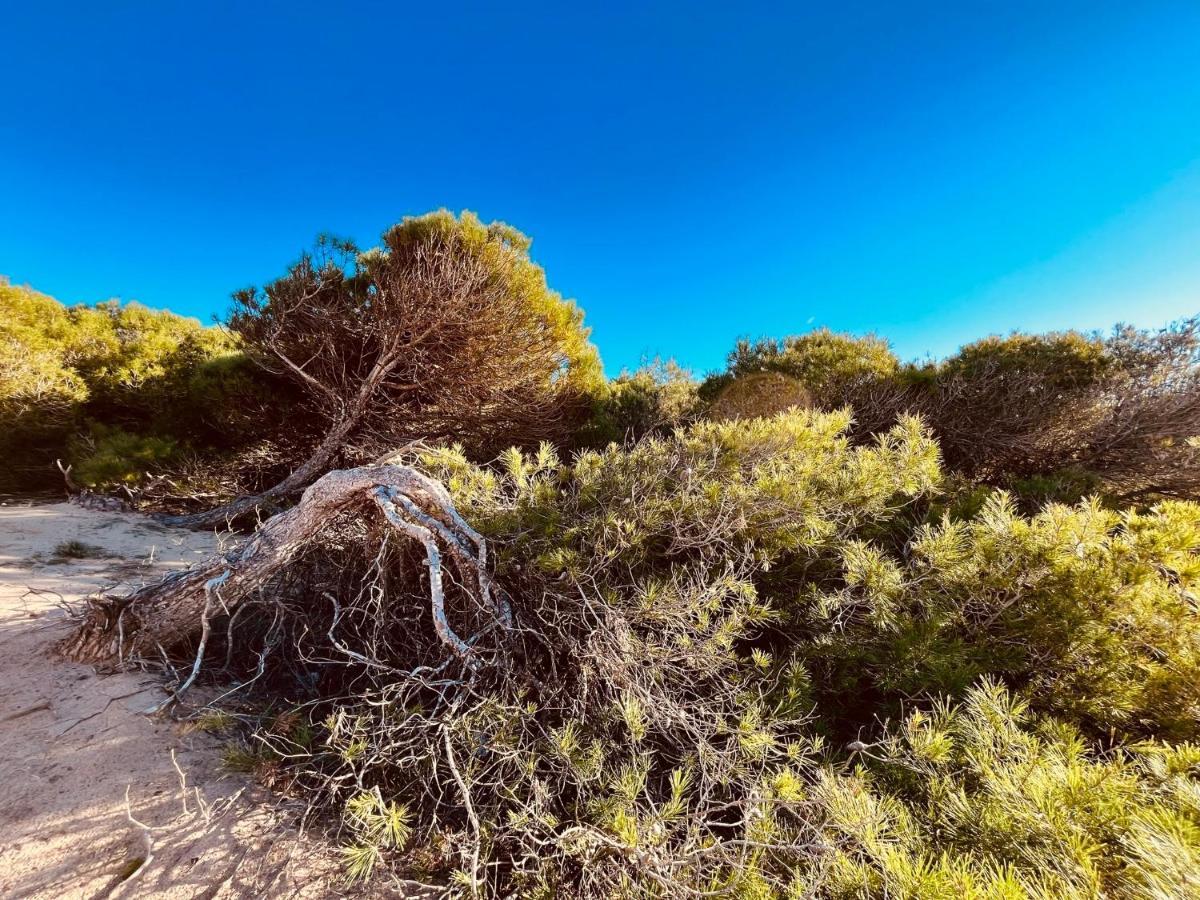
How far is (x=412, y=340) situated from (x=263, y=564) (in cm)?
523

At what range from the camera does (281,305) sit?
6812mm

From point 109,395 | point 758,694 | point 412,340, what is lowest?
point 758,694

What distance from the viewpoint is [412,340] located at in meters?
6.95

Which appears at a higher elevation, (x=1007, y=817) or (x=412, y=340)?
(x=412, y=340)

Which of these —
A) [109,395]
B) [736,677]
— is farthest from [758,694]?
[109,395]

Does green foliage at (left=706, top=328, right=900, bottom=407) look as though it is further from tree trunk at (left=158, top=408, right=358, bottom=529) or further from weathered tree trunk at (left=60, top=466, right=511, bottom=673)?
tree trunk at (left=158, top=408, right=358, bottom=529)

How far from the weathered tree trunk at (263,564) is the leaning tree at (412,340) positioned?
173 inches

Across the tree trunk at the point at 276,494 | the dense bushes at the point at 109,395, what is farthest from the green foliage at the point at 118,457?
the tree trunk at the point at 276,494

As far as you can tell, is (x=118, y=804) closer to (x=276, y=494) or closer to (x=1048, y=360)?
(x=276, y=494)

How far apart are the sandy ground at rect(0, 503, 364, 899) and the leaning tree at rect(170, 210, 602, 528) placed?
15.6 feet

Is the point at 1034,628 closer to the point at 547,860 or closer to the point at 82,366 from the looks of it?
the point at 547,860

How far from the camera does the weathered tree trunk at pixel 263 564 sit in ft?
7.65

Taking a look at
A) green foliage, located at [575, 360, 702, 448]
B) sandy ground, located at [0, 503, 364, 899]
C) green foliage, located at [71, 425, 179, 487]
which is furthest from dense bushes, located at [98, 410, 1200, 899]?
green foliage, located at [71, 425, 179, 487]

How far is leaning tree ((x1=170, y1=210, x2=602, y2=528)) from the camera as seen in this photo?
6777 mm
